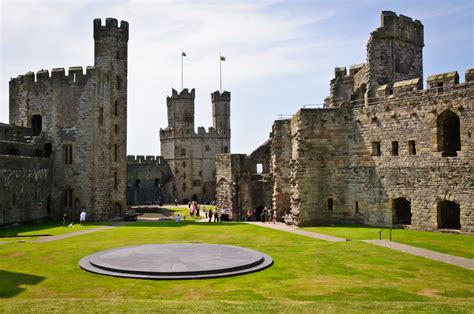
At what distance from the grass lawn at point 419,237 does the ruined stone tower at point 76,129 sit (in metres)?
17.4

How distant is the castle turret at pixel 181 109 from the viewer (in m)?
70.2

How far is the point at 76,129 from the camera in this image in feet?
113

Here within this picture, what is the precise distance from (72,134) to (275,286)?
26256mm

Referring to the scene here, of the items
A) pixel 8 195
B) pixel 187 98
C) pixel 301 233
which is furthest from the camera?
pixel 187 98

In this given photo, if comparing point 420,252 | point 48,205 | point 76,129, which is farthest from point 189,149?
point 420,252

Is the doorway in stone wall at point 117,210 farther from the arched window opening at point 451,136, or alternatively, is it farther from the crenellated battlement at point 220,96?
the crenellated battlement at point 220,96

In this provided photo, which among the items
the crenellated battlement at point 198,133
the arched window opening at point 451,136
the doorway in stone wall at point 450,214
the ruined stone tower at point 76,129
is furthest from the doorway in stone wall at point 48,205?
the crenellated battlement at point 198,133

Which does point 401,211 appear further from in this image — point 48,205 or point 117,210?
point 48,205

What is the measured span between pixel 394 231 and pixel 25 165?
23.9m

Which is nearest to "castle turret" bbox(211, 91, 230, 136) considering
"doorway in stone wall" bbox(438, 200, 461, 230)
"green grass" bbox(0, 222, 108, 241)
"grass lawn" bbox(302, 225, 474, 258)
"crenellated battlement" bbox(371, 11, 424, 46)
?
"crenellated battlement" bbox(371, 11, 424, 46)

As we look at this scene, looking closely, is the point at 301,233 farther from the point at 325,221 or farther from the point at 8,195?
the point at 8,195

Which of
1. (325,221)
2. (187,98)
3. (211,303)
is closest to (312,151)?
(325,221)

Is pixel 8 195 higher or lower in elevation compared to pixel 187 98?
lower

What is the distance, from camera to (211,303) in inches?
426
